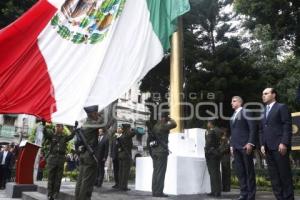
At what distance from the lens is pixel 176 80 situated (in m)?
9.98

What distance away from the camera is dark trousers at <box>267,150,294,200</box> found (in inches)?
215

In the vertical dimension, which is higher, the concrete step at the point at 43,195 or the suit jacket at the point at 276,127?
the suit jacket at the point at 276,127

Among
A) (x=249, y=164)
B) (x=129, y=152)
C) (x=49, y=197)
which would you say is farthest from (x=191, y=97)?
(x=249, y=164)

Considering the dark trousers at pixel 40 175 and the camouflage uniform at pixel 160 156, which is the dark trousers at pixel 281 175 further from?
Answer: the dark trousers at pixel 40 175

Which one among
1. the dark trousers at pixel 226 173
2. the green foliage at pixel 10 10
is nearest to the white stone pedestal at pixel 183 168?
the dark trousers at pixel 226 173

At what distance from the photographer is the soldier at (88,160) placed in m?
6.84

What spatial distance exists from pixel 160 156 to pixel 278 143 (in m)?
3.27

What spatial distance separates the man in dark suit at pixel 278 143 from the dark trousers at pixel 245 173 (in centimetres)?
51

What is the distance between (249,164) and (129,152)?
16.0 ft

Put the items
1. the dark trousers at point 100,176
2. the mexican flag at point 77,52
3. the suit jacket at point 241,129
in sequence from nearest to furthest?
the suit jacket at point 241,129 → the mexican flag at point 77,52 → the dark trousers at point 100,176

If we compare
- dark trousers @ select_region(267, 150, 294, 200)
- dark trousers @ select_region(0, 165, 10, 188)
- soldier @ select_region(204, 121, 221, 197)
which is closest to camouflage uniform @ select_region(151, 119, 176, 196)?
soldier @ select_region(204, 121, 221, 197)

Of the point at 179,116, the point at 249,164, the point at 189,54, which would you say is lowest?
the point at 249,164

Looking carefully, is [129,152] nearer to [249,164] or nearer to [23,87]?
[23,87]

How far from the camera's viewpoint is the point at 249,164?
6285mm
